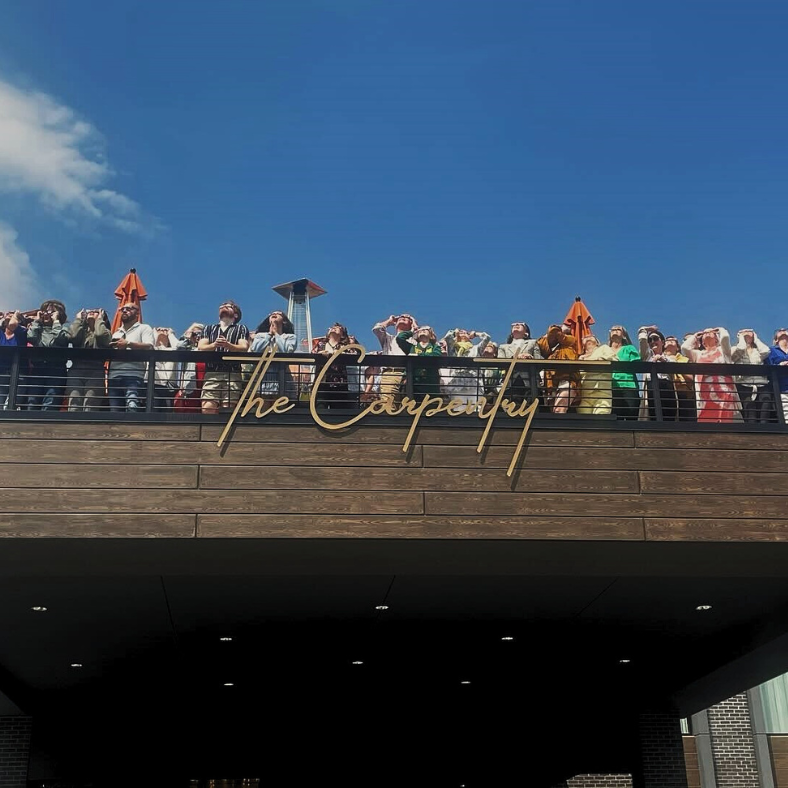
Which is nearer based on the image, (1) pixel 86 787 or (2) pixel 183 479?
(2) pixel 183 479

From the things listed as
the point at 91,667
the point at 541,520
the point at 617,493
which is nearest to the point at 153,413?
the point at 541,520

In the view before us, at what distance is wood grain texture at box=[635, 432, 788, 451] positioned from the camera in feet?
36.6

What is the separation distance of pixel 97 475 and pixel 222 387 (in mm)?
1640

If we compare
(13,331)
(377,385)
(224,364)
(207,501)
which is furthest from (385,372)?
(13,331)

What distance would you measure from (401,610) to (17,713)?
7.71 meters

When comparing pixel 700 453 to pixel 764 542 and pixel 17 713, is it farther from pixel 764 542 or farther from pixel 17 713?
pixel 17 713

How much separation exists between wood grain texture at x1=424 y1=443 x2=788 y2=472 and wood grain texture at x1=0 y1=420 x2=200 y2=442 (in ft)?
8.12

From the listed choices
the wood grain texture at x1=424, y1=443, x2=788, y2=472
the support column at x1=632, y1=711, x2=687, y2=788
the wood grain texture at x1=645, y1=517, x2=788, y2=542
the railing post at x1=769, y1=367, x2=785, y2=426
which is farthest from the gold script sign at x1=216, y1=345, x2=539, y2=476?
the support column at x1=632, y1=711, x2=687, y2=788

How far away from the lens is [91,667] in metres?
15.8

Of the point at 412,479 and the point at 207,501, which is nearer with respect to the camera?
the point at 207,501

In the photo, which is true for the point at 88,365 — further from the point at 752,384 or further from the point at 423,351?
the point at 752,384

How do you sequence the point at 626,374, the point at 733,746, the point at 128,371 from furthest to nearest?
the point at 733,746
the point at 626,374
the point at 128,371

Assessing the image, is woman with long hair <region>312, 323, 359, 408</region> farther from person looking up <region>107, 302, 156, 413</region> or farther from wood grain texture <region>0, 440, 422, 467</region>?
person looking up <region>107, 302, 156, 413</region>

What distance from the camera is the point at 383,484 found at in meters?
10.7
